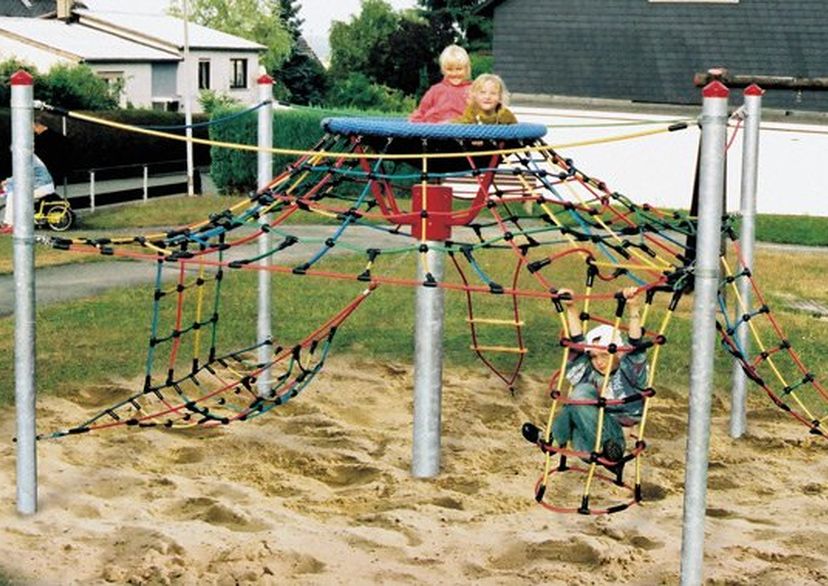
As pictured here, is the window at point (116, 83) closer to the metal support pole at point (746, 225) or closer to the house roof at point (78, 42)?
the house roof at point (78, 42)

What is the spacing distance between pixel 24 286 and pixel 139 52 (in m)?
44.4

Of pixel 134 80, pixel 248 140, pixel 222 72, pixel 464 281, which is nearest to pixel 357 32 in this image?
pixel 222 72

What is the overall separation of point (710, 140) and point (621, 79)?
24576 mm

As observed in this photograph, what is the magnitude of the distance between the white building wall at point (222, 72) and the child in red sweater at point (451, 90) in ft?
145

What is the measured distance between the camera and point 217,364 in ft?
36.0

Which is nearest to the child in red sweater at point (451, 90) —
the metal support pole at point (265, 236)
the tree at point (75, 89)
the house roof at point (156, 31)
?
the metal support pole at point (265, 236)

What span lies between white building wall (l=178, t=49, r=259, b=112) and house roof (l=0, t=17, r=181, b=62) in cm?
172

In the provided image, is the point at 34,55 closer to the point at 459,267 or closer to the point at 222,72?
the point at 222,72

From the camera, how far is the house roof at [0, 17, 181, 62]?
153ft

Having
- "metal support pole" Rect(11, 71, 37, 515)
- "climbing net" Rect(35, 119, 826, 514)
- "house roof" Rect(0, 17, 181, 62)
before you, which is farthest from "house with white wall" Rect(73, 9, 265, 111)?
"metal support pole" Rect(11, 71, 37, 515)

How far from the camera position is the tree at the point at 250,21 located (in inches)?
2820

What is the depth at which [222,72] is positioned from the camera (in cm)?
5644

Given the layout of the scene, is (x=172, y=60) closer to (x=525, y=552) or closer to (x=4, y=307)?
(x=4, y=307)

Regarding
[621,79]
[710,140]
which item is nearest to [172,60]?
[621,79]
